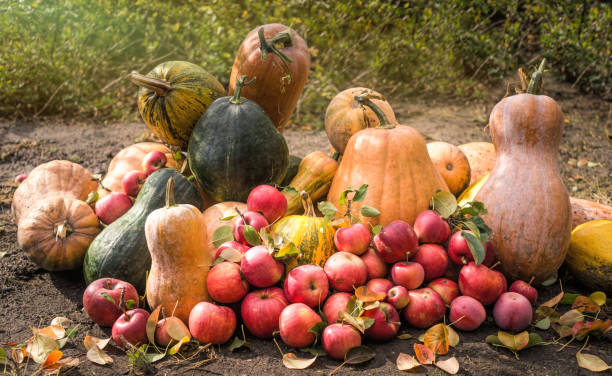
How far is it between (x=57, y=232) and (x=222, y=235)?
1.06m

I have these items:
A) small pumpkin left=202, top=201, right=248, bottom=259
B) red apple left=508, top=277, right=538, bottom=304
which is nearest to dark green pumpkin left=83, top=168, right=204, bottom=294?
small pumpkin left=202, top=201, right=248, bottom=259

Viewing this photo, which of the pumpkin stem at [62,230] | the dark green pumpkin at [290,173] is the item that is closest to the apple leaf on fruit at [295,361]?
the dark green pumpkin at [290,173]

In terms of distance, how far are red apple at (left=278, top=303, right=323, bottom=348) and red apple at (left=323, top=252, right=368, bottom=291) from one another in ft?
0.83

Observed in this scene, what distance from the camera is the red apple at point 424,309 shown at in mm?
2434

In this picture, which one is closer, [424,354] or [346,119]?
[424,354]

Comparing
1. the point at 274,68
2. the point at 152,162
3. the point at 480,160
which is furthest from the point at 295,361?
the point at 480,160

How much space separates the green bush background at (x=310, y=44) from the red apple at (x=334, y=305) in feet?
14.2

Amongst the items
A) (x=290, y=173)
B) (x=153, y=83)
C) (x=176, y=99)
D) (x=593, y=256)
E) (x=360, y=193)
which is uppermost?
(x=153, y=83)

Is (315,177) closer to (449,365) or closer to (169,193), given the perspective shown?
(169,193)

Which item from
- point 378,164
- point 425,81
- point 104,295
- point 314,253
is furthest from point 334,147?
point 425,81

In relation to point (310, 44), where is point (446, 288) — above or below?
below

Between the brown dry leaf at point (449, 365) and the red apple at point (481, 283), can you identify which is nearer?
the brown dry leaf at point (449, 365)

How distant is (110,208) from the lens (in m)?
3.18

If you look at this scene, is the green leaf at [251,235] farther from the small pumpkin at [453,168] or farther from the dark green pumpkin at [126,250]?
the small pumpkin at [453,168]
